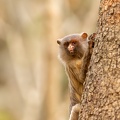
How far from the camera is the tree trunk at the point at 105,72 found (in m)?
5.18

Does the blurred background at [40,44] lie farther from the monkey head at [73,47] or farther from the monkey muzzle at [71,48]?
the monkey muzzle at [71,48]

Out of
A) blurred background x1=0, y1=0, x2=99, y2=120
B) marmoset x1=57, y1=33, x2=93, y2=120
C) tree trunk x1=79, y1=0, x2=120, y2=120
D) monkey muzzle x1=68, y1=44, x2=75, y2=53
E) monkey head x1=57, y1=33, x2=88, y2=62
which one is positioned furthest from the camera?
blurred background x1=0, y1=0, x2=99, y2=120

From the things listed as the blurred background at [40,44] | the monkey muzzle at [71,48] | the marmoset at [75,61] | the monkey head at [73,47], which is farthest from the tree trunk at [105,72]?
the blurred background at [40,44]

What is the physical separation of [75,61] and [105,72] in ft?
6.09

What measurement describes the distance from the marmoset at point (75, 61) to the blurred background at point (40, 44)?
982 centimetres

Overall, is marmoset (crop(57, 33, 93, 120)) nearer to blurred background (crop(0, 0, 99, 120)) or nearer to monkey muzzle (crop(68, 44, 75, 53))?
monkey muzzle (crop(68, 44, 75, 53))

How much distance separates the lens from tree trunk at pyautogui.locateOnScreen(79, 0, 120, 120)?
5176mm

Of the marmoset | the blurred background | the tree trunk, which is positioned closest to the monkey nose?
the marmoset

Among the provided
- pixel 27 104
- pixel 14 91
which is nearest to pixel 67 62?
pixel 27 104

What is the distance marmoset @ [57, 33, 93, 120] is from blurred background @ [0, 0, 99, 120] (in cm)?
→ 982

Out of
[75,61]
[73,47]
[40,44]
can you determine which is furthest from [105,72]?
[40,44]

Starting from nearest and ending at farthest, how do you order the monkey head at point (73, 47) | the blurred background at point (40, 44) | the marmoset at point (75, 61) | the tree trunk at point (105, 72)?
the tree trunk at point (105, 72) → the marmoset at point (75, 61) → the monkey head at point (73, 47) → the blurred background at point (40, 44)

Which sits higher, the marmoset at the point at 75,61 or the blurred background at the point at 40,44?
the marmoset at the point at 75,61

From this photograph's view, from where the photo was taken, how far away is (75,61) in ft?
23.3
